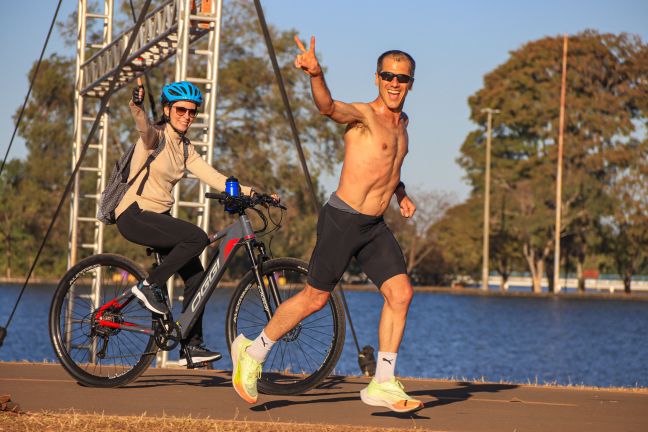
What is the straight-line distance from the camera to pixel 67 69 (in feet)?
173

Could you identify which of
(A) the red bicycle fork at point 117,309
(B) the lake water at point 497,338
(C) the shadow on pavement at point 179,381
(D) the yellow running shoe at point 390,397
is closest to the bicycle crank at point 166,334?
(A) the red bicycle fork at point 117,309

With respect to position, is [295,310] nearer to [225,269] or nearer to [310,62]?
[225,269]

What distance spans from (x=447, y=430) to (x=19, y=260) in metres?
61.5

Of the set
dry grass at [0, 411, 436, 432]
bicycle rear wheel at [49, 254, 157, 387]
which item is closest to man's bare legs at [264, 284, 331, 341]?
dry grass at [0, 411, 436, 432]

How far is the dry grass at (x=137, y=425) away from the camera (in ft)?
20.3

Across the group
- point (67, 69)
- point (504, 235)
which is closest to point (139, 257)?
point (67, 69)

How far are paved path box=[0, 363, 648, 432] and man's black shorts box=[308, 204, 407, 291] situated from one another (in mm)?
740

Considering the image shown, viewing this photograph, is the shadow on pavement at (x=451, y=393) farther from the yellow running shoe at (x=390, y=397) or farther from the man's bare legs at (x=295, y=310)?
the man's bare legs at (x=295, y=310)

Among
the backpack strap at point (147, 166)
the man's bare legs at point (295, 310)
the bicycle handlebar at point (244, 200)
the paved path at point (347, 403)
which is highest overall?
the backpack strap at point (147, 166)

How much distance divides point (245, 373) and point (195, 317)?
80cm

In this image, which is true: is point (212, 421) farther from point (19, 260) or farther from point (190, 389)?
point (19, 260)

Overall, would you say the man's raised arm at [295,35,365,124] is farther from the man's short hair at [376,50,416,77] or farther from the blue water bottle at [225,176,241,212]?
the blue water bottle at [225,176,241,212]

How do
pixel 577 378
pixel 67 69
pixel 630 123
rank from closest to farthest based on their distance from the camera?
1. pixel 577 378
2. pixel 67 69
3. pixel 630 123

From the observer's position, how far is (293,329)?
734 centimetres
